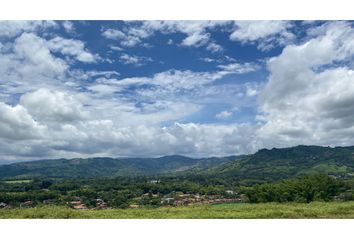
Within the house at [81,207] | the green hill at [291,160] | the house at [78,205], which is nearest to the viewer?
the house at [81,207]

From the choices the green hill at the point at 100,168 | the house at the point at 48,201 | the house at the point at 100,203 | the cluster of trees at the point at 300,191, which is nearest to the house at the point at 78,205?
the house at the point at 100,203

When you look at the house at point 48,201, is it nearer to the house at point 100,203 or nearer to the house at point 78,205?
the house at point 78,205

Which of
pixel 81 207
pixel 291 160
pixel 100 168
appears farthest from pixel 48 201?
pixel 100 168

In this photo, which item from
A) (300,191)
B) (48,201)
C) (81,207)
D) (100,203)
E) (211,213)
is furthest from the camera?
(48,201)

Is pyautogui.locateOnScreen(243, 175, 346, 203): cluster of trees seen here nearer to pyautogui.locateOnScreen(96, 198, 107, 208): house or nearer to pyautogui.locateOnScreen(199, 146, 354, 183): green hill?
pyautogui.locateOnScreen(96, 198, 107, 208): house

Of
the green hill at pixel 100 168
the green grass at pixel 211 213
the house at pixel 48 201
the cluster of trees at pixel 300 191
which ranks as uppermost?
the green hill at pixel 100 168

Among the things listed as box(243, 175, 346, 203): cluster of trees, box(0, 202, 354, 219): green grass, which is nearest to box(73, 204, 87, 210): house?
box(0, 202, 354, 219): green grass

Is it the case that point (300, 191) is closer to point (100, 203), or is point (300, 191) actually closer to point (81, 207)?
point (100, 203)
